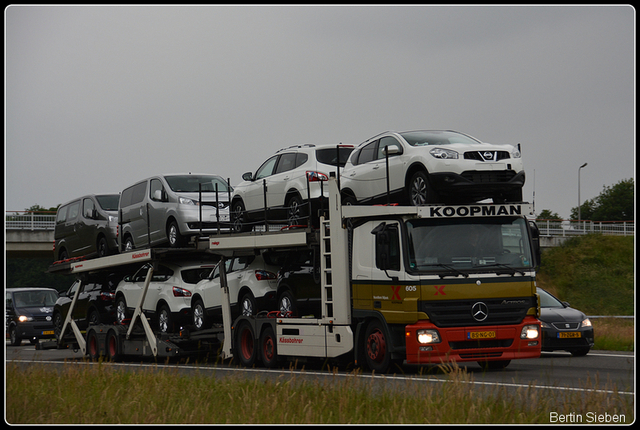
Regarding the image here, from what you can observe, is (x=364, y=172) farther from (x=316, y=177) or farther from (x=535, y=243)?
(x=535, y=243)

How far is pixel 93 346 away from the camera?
61.9 ft

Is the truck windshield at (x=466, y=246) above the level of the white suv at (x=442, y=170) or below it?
below

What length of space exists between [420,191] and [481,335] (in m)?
2.27

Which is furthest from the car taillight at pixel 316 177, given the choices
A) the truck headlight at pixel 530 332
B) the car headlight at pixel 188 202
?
the truck headlight at pixel 530 332

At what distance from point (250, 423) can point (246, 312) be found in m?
7.81

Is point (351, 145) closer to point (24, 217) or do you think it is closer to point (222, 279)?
point (222, 279)

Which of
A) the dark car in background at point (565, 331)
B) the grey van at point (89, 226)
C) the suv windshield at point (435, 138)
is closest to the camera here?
the suv windshield at point (435, 138)

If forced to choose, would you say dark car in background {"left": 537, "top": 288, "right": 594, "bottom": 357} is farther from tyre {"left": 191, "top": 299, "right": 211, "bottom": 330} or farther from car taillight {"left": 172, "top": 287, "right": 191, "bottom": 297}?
car taillight {"left": 172, "top": 287, "right": 191, "bottom": 297}

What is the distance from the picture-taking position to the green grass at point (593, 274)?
42688 mm

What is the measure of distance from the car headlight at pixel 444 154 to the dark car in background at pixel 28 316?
20.4m

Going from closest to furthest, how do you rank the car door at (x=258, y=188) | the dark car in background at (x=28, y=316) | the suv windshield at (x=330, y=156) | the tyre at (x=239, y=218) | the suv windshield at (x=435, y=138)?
1. the suv windshield at (x=435, y=138)
2. the suv windshield at (x=330, y=156)
3. the car door at (x=258, y=188)
4. the tyre at (x=239, y=218)
5. the dark car in background at (x=28, y=316)

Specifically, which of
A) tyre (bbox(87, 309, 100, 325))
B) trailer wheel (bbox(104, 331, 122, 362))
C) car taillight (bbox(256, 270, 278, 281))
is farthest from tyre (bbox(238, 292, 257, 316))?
tyre (bbox(87, 309, 100, 325))

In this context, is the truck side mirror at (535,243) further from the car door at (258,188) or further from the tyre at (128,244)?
the tyre at (128,244)

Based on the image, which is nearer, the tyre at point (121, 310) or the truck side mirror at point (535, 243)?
the truck side mirror at point (535, 243)
